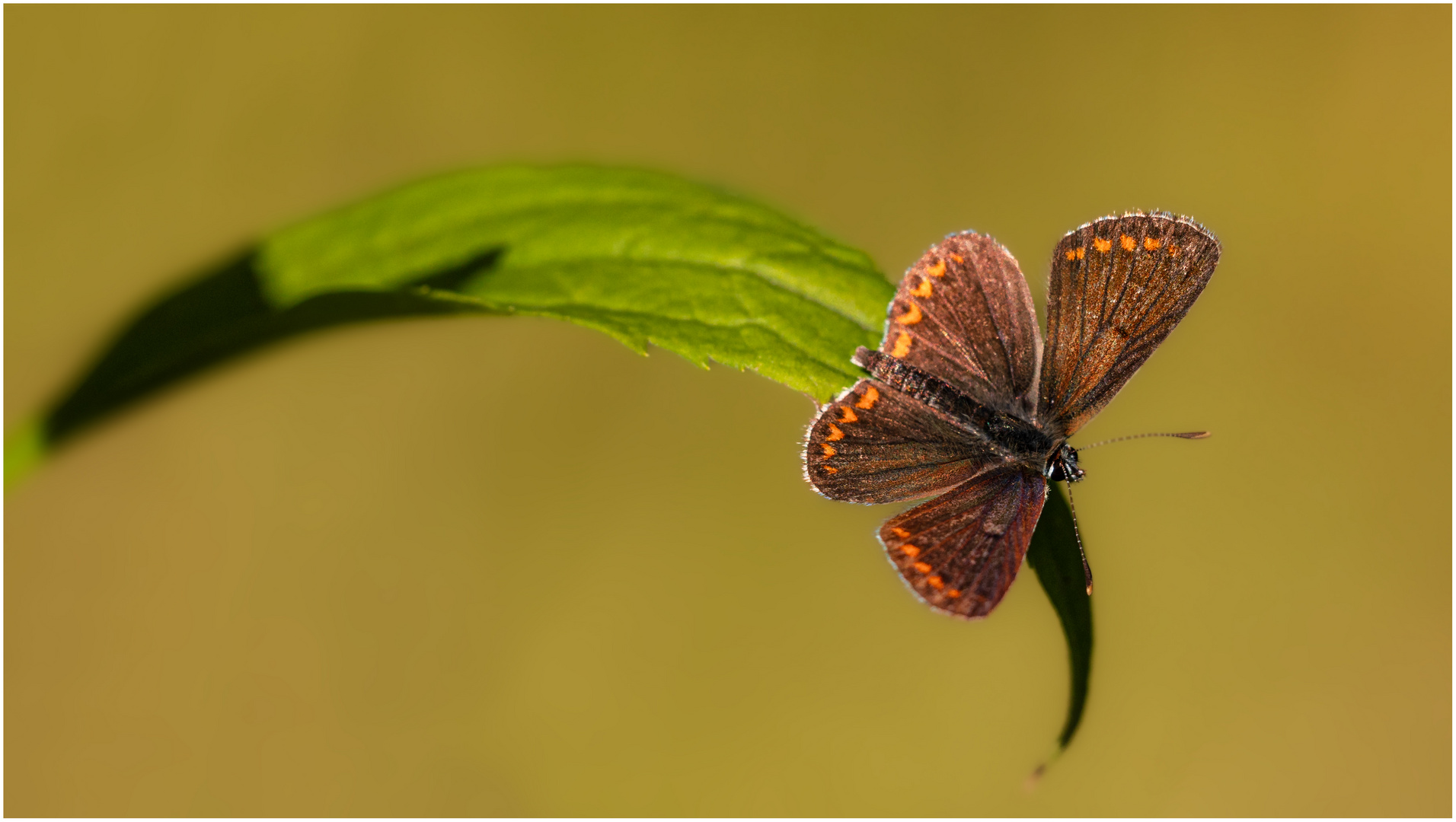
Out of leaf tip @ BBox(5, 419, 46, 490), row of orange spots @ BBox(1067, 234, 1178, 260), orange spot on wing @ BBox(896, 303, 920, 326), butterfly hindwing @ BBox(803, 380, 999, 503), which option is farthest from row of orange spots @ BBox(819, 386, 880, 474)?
leaf tip @ BBox(5, 419, 46, 490)

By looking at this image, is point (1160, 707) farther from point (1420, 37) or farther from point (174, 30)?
point (174, 30)

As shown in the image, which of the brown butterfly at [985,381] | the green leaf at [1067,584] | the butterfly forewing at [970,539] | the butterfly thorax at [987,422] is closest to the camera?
the green leaf at [1067,584]

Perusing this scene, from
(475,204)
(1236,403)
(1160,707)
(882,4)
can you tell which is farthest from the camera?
(882,4)

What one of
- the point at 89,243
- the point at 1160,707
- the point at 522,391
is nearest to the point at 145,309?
the point at 522,391

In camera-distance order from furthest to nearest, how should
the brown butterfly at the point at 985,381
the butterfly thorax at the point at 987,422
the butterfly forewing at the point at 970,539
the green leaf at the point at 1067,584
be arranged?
the butterfly thorax at the point at 987,422 → the brown butterfly at the point at 985,381 → the butterfly forewing at the point at 970,539 → the green leaf at the point at 1067,584

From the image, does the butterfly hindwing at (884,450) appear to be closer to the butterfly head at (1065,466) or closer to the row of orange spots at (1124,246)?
the butterfly head at (1065,466)

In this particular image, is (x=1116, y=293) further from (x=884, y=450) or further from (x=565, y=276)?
(x=565, y=276)

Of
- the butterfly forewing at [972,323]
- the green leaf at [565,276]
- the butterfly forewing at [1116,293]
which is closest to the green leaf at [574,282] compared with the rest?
the green leaf at [565,276]

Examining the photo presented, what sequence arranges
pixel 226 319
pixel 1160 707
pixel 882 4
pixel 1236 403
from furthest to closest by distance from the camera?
pixel 882 4
pixel 1236 403
pixel 1160 707
pixel 226 319
